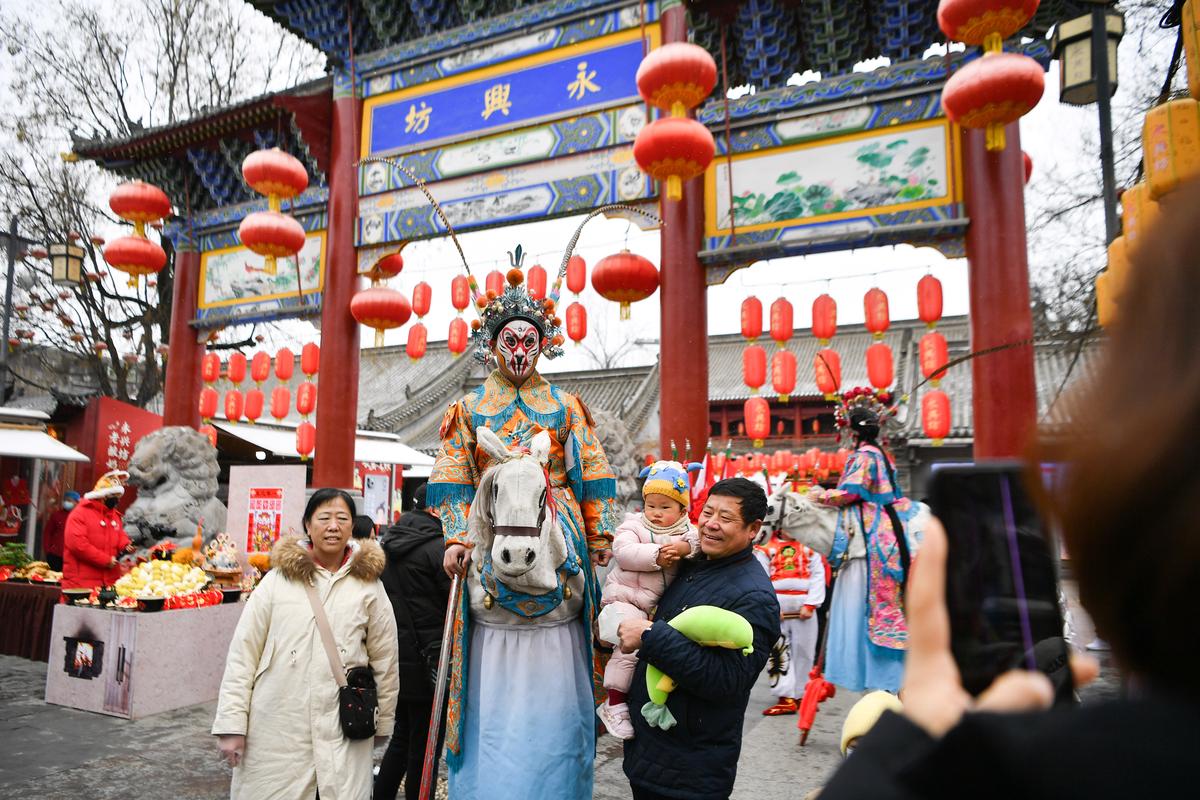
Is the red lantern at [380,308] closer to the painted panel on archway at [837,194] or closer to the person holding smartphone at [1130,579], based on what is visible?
the painted panel on archway at [837,194]

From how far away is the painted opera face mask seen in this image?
11.3 ft

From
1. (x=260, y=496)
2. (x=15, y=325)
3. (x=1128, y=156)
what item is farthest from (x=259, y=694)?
(x=15, y=325)

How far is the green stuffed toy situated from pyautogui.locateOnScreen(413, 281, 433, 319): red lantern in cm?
949

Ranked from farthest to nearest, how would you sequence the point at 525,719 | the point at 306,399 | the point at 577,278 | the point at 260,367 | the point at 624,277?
the point at 306,399 < the point at 260,367 < the point at 577,278 < the point at 624,277 < the point at 525,719

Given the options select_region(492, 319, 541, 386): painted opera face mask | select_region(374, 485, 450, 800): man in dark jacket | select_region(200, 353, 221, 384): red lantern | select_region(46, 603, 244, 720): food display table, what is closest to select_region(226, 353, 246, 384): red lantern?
select_region(200, 353, 221, 384): red lantern

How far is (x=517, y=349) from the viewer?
3.45 meters

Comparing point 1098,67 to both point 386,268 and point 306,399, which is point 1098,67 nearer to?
point 386,268

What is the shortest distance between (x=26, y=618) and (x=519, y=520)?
7055 millimetres

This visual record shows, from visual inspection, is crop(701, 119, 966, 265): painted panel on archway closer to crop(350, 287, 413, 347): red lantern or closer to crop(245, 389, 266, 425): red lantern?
crop(350, 287, 413, 347): red lantern

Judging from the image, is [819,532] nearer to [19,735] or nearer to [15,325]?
[19,735]

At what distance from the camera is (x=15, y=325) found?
13695 mm

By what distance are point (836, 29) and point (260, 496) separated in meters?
7.71

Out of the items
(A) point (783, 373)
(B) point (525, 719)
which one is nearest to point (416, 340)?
(A) point (783, 373)

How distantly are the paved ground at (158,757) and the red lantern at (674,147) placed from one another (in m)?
4.58
